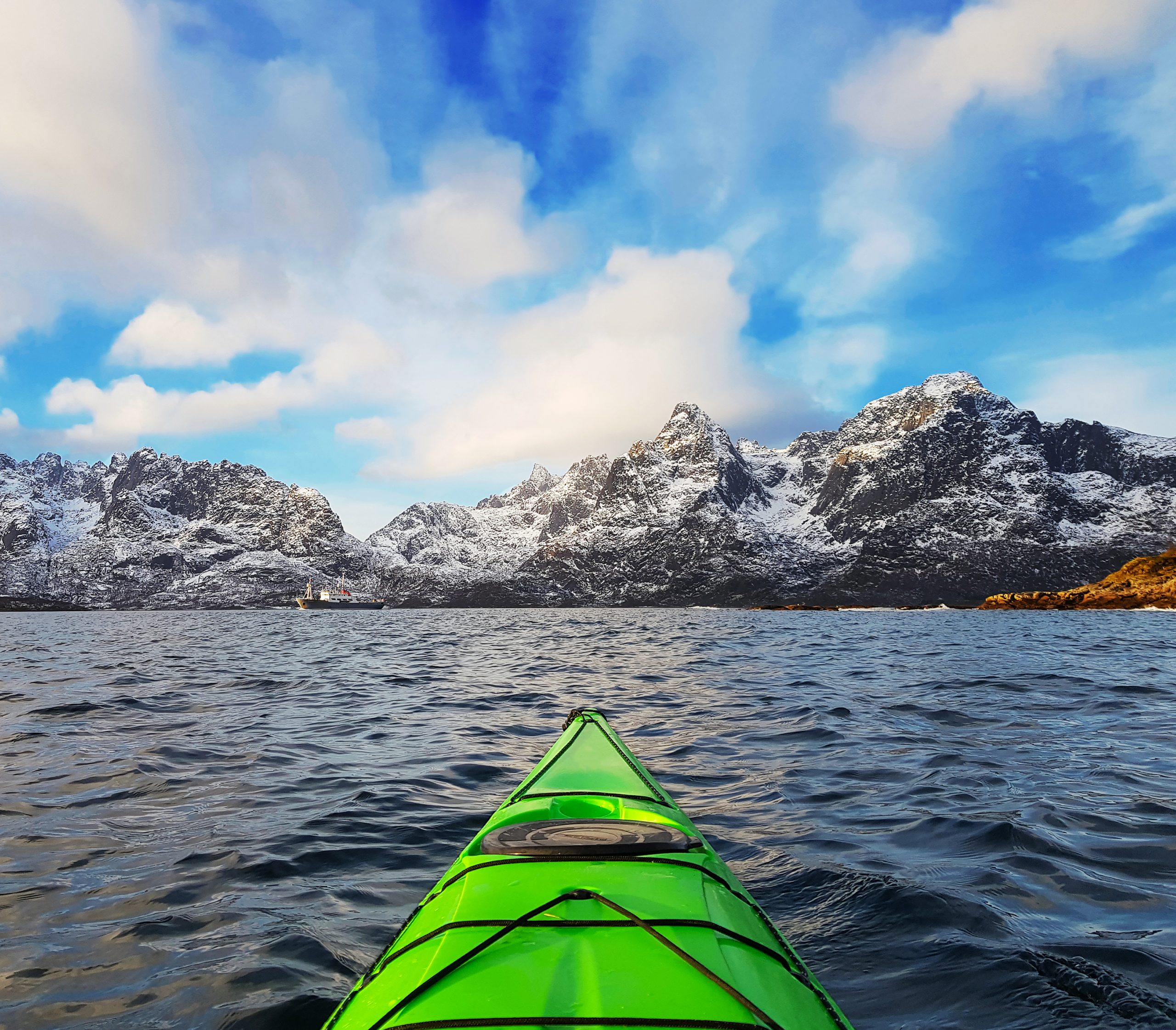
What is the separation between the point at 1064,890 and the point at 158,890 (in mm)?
6998

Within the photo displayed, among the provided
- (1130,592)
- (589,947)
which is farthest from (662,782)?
(1130,592)

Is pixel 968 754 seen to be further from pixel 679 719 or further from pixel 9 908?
pixel 9 908

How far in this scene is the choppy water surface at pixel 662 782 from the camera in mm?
3604

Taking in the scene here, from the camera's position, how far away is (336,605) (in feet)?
606

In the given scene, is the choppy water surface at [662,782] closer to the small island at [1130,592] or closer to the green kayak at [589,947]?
the green kayak at [589,947]

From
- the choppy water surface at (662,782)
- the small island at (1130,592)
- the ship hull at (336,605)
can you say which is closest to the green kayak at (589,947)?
the choppy water surface at (662,782)

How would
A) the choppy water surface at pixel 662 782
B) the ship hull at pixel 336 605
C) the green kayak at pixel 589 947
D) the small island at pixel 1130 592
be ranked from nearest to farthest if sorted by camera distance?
the green kayak at pixel 589 947 → the choppy water surface at pixel 662 782 → the small island at pixel 1130 592 → the ship hull at pixel 336 605

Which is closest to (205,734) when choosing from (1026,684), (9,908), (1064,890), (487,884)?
(9,908)

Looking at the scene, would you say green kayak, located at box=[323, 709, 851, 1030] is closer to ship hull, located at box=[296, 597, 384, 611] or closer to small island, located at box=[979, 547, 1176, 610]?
small island, located at box=[979, 547, 1176, 610]

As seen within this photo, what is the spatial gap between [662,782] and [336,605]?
638ft

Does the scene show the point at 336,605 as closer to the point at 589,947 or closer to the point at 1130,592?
the point at 1130,592

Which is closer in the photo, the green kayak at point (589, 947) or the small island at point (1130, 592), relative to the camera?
the green kayak at point (589, 947)

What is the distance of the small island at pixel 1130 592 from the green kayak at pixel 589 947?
345 ft

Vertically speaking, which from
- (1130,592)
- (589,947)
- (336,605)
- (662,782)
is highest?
(589,947)
